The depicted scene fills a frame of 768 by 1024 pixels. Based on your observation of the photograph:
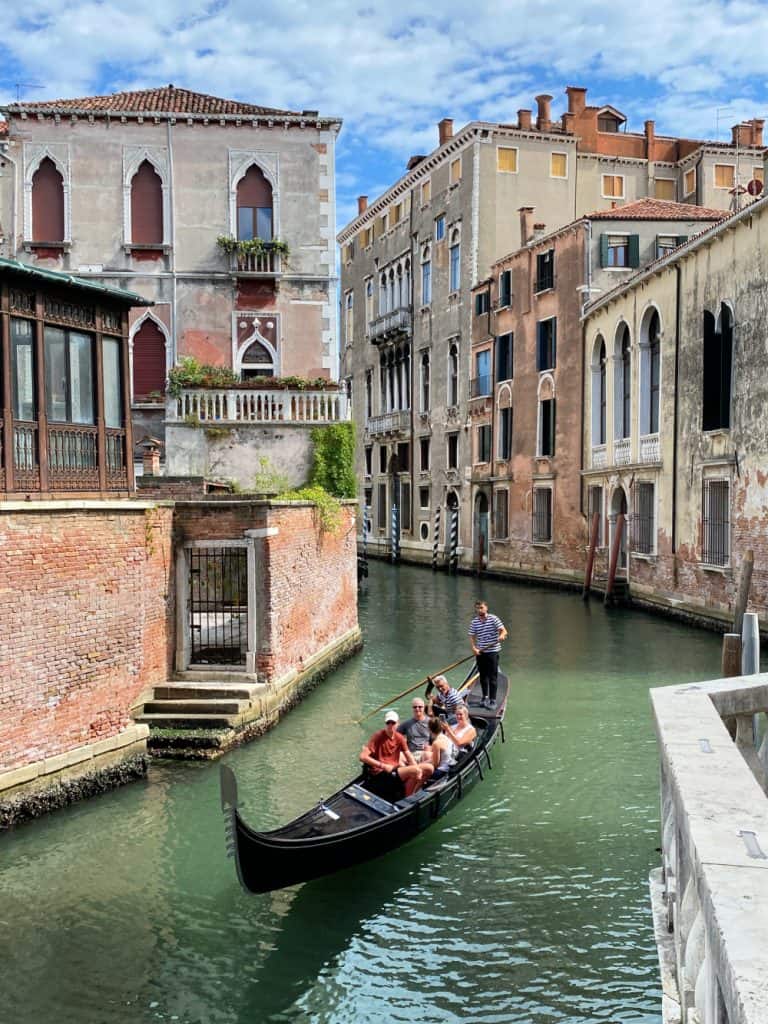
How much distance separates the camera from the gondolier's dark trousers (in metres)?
9.66

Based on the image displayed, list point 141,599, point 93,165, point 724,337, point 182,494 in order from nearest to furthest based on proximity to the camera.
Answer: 1. point 141,599
2. point 182,494
3. point 93,165
4. point 724,337

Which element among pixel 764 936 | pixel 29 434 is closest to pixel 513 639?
pixel 29 434

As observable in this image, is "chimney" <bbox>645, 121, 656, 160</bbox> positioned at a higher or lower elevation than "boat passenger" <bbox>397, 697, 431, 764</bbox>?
higher

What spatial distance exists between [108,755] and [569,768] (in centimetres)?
365

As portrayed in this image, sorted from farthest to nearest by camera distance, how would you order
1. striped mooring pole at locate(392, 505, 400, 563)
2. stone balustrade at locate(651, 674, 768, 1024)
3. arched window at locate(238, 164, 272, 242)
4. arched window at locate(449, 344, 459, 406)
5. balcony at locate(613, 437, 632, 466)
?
1. striped mooring pole at locate(392, 505, 400, 563)
2. arched window at locate(449, 344, 459, 406)
3. balcony at locate(613, 437, 632, 466)
4. arched window at locate(238, 164, 272, 242)
5. stone balustrade at locate(651, 674, 768, 1024)

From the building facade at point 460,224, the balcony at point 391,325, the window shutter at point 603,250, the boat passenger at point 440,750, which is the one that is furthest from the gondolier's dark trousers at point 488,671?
the balcony at point 391,325

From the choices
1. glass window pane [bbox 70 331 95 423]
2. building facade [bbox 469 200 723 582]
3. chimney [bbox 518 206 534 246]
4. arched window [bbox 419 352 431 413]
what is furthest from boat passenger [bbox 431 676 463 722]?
arched window [bbox 419 352 431 413]

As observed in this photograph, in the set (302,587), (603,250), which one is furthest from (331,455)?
(603,250)

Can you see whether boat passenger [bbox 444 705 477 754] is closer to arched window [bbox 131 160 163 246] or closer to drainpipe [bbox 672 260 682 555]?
arched window [bbox 131 160 163 246]

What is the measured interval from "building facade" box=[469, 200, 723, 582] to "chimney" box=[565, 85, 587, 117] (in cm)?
358

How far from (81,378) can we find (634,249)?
15595mm

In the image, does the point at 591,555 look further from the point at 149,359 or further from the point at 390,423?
the point at 390,423

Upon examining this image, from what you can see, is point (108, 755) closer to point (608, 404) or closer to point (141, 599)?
point (141, 599)

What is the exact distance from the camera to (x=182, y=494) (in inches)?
451
